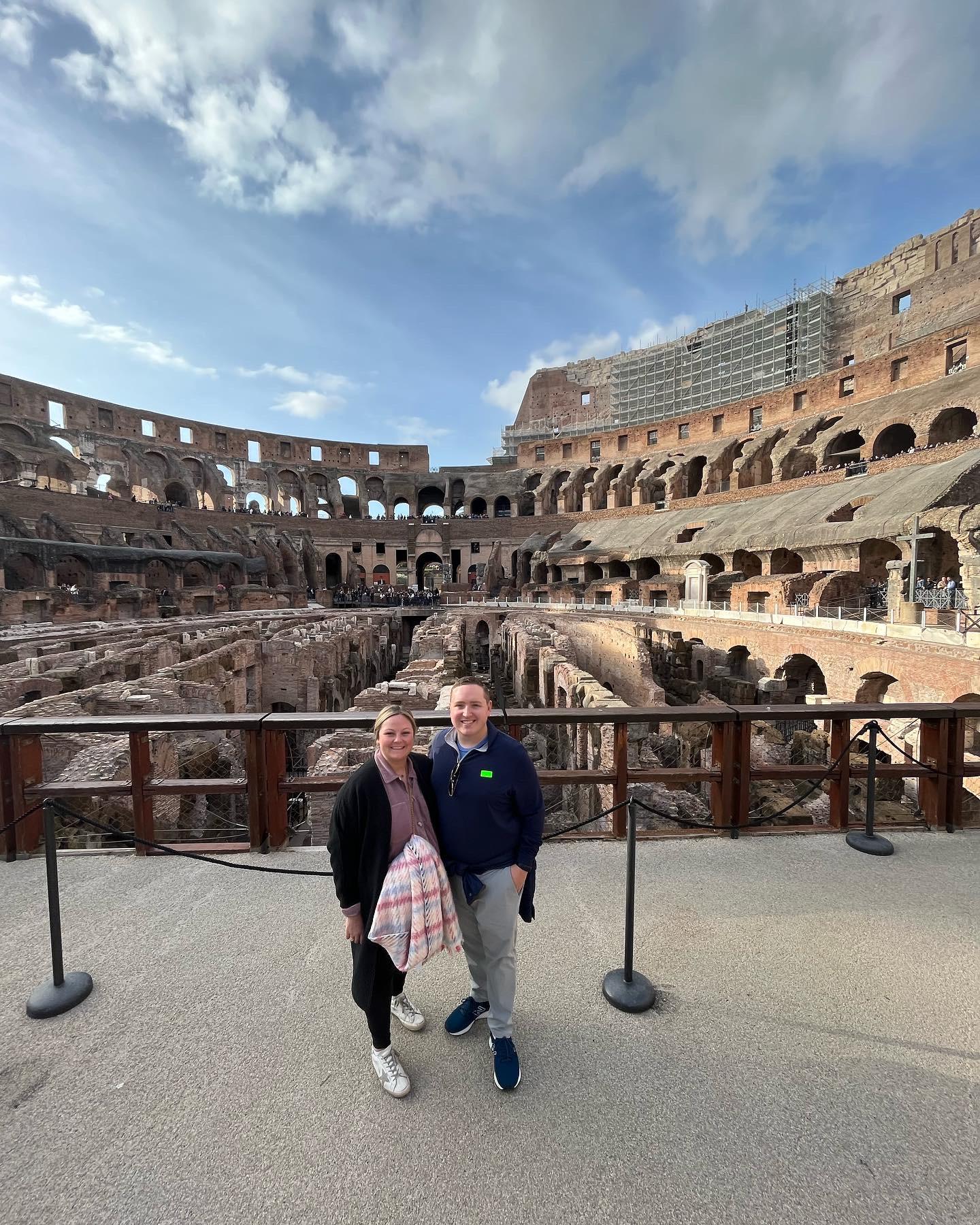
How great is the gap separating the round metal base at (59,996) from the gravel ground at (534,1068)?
5 centimetres

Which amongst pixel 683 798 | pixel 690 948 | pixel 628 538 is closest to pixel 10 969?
pixel 690 948

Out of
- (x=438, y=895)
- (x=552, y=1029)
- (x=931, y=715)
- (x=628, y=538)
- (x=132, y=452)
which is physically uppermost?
(x=132, y=452)

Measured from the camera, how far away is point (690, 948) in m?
2.71

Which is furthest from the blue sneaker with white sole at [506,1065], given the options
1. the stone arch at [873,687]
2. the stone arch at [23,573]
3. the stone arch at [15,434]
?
the stone arch at [15,434]

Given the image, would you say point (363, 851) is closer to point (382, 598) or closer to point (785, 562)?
point (785, 562)

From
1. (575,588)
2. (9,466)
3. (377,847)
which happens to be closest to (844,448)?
(575,588)

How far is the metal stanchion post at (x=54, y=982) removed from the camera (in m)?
2.35

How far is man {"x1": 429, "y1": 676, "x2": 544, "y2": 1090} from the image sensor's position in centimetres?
219

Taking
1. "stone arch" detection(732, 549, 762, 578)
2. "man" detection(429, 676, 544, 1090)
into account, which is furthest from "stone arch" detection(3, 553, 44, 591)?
"stone arch" detection(732, 549, 762, 578)

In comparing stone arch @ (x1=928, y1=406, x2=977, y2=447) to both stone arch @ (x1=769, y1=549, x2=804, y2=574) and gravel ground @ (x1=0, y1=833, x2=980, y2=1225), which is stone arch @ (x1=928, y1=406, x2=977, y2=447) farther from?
gravel ground @ (x1=0, y1=833, x2=980, y2=1225)

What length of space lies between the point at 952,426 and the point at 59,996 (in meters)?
37.4

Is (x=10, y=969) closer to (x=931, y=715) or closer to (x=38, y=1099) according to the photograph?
(x=38, y=1099)

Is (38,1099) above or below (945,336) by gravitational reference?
below

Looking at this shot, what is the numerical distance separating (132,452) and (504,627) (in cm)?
3625
